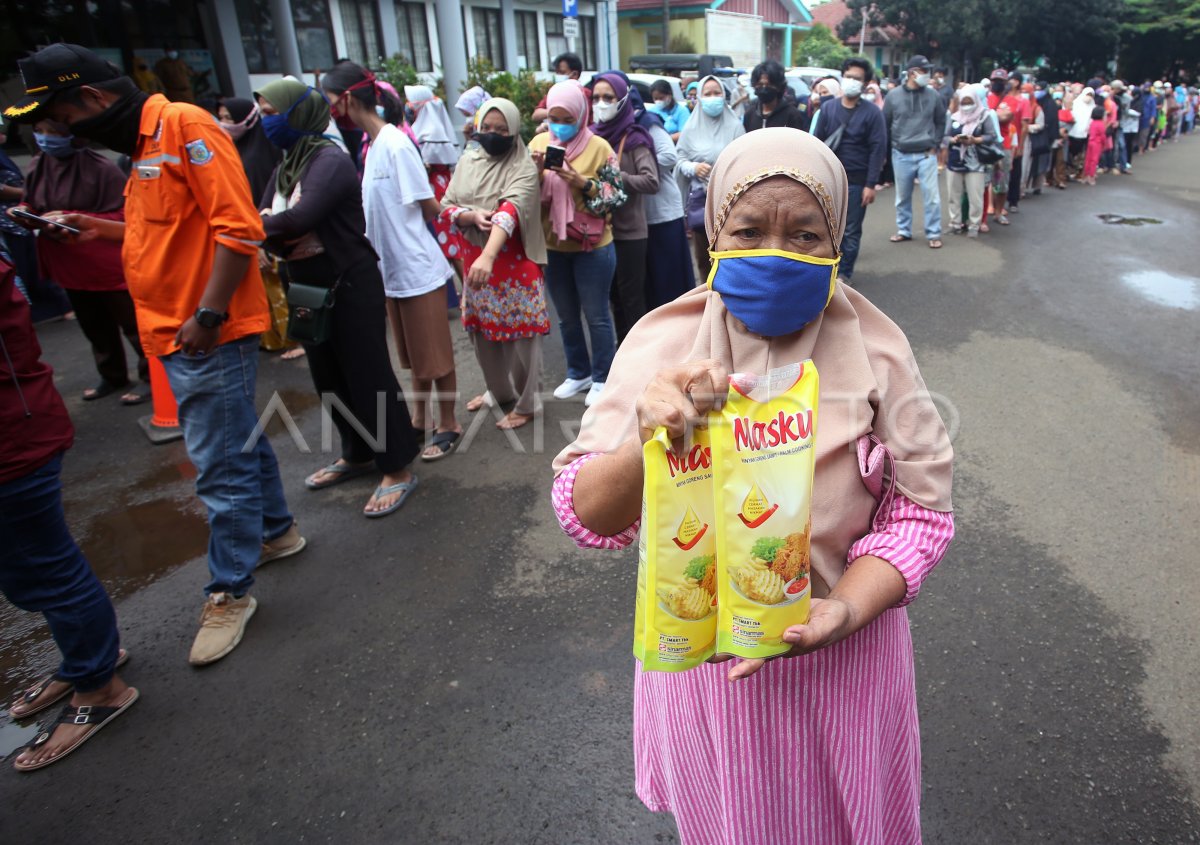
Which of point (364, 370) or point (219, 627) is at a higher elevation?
point (364, 370)

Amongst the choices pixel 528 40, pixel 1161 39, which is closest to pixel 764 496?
pixel 528 40

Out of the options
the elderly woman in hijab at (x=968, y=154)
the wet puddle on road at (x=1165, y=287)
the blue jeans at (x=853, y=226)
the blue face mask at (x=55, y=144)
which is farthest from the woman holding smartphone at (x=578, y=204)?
the elderly woman in hijab at (x=968, y=154)

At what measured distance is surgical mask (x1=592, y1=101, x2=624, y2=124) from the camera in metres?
4.88

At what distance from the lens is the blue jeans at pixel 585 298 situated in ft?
15.3

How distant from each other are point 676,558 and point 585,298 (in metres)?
3.75

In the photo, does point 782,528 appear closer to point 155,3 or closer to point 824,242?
point 824,242

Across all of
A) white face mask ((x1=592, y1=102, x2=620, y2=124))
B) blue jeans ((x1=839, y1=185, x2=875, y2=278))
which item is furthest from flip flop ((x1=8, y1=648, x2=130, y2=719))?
blue jeans ((x1=839, y1=185, x2=875, y2=278))

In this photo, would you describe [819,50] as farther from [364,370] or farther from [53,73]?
[53,73]

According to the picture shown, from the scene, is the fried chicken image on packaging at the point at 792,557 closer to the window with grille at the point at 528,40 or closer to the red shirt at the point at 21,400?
the red shirt at the point at 21,400

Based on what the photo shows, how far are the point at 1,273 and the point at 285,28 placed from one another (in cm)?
1829

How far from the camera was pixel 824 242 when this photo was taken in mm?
1292

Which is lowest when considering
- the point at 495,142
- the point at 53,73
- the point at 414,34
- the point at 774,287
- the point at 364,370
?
the point at 364,370

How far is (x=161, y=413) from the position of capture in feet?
16.6

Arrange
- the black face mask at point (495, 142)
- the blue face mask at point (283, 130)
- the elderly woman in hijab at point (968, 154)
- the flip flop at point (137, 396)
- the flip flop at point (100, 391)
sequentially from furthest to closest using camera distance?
the elderly woman in hijab at point (968, 154), the flip flop at point (100, 391), the flip flop at point (137, 396), the black face mask at point (495, 142), the blue face mask at point (283, 130)
